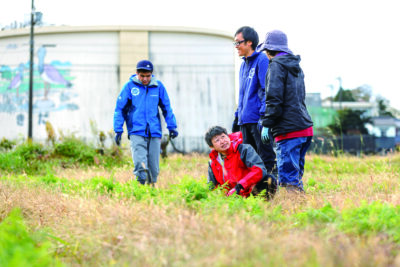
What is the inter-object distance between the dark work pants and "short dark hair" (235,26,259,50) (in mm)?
1030

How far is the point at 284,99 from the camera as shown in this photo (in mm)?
5035

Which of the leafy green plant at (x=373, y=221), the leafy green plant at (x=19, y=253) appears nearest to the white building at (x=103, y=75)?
the leafy green plant at (x=373, y=221)

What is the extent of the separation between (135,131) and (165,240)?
3953 millimetres

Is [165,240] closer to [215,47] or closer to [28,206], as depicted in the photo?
[28,206]

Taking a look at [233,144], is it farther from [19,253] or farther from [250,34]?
[19,253]

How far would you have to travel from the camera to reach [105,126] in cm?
2409

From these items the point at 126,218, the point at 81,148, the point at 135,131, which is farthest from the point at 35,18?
the point at 126,218

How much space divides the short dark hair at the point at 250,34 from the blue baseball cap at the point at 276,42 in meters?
0.52

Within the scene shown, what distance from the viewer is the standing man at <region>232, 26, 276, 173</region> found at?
554cm

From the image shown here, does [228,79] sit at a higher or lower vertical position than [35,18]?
lower

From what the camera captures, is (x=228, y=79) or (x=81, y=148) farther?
(x=228, y=79)

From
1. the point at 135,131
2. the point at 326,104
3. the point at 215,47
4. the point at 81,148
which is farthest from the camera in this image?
the point at 326,104

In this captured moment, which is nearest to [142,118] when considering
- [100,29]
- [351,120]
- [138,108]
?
[138,108]

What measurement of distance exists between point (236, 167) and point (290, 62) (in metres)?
1.35
